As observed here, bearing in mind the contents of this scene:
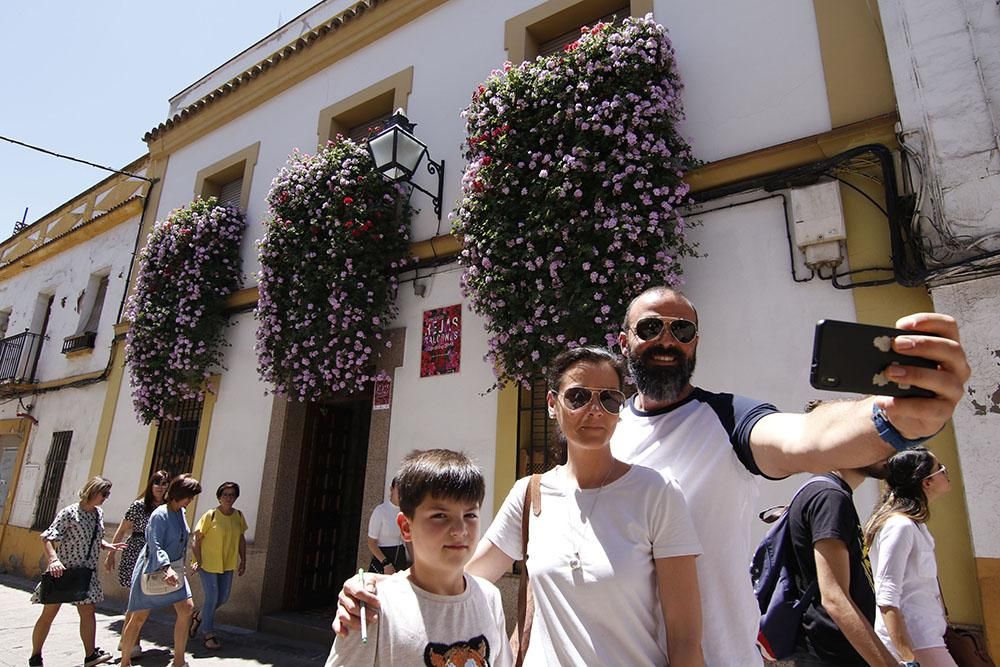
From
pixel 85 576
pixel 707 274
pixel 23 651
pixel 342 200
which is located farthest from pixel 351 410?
pixel 707 274

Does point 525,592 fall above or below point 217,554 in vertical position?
above

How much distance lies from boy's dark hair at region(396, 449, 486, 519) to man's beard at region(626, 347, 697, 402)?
0.62m

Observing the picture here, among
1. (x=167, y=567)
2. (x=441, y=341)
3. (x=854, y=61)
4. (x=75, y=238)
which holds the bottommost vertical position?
(x=167, y=567)

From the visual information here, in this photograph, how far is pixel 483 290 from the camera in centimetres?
523

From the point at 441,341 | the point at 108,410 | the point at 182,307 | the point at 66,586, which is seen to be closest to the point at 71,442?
the point at 108,410

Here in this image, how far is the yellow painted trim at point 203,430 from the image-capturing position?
8.06 m

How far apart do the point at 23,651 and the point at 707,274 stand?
24.2 ft

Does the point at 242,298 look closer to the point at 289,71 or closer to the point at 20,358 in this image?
the point at 289,71

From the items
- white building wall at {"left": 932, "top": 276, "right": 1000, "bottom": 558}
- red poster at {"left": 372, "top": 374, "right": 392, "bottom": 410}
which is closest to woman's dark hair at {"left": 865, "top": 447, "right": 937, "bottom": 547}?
white building wall at {"left": 932, "top": 276, "right": 1000, "bottom": 558}

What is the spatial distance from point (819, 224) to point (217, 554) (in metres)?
6.39

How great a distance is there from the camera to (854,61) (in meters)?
4.71

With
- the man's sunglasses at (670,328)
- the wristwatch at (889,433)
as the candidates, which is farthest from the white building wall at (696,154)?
the wristwatch at (889,433)

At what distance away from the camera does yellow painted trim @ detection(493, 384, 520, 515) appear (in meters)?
5.49

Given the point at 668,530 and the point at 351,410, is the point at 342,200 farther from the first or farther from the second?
the point at 668,530
